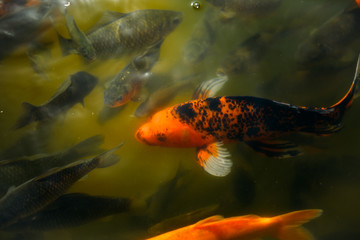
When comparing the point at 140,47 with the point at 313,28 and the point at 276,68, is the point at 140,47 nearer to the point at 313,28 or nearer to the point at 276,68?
the point at 276,68

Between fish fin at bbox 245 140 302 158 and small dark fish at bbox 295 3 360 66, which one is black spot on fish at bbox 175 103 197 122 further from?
small dark fish at bbox 295 3 360 66

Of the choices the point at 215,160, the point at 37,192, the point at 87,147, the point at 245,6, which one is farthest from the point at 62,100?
the point at 245,6

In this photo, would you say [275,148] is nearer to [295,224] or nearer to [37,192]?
[295,224]

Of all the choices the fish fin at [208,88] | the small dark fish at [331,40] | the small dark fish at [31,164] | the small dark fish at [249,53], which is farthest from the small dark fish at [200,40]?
the small dark fish at [31,164]

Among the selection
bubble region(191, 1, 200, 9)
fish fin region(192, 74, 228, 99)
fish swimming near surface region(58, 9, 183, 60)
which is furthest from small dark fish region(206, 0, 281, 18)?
fish fin region(192, 74, 228, 99)

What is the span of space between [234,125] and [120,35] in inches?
68.7

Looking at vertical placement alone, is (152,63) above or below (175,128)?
above

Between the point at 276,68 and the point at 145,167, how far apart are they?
1975mm

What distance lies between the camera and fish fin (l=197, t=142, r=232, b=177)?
2588 millimetres

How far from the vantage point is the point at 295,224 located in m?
2.44

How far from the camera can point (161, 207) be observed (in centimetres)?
280

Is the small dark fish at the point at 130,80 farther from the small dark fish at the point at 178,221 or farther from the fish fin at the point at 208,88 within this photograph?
the small dark fish at the point at 178,221

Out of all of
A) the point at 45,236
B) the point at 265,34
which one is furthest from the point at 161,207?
the point at 265,34

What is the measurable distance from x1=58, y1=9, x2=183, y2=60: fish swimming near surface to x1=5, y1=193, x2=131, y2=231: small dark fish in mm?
1626
